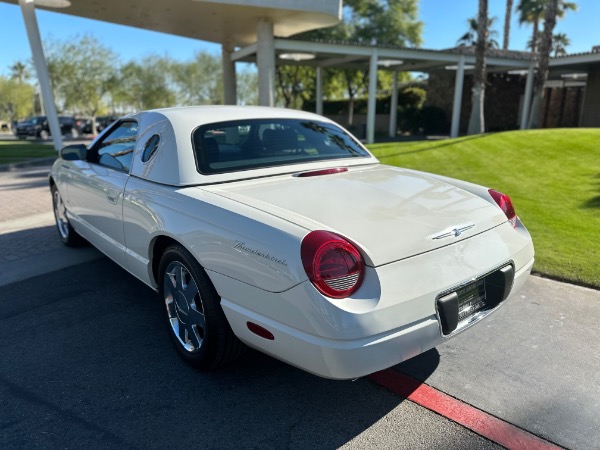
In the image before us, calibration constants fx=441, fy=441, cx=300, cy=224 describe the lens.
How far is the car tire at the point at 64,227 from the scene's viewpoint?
16.9ft

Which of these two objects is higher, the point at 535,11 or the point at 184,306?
the point at 535,11

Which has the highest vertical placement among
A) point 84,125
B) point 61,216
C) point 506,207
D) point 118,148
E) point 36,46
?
point 36,46

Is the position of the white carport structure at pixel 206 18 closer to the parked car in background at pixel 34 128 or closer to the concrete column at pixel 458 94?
the concrete column at pixel 458 94

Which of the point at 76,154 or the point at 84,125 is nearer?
the point at 76,154

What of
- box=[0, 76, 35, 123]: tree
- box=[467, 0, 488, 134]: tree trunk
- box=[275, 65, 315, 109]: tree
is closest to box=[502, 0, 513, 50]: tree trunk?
box=[275, 65, 315, 109]: tree

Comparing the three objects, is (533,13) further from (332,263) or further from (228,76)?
(332,263)

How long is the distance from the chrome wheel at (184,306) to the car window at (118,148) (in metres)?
1.08

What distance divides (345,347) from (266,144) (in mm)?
1975

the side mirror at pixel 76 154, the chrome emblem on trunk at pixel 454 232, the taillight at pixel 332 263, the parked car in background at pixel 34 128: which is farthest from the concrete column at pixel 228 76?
the taillight at pixel 332 263

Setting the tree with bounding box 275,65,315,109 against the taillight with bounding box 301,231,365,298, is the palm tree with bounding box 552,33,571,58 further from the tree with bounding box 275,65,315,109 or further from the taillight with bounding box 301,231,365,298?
the taillight with bounding box 301,231,365,298

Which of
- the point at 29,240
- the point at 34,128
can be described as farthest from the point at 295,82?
the point at 29,240

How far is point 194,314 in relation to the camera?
2.76 m

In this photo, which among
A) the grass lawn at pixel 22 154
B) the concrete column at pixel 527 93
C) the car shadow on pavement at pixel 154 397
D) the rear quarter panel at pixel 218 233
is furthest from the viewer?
the concrete column at pixel 527 93

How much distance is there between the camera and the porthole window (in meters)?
3.22
